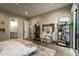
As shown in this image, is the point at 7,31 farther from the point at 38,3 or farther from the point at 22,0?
the point at 38,3

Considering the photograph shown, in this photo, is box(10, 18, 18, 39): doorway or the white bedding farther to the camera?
box(10, 18, 18, 39): doorway

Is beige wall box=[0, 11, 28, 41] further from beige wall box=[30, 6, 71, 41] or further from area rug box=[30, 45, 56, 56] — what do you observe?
area rug box=[30, 45, 56, 56]

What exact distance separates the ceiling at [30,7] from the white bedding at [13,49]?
546 millimetres

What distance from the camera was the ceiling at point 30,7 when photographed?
1931mm

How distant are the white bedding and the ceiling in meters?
0.55

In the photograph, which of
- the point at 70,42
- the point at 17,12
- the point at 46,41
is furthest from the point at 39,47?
the point at 17,12

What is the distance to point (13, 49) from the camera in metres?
1.92

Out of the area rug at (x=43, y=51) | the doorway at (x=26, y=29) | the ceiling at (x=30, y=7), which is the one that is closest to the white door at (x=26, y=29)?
the doorway at (x=26, y=29)

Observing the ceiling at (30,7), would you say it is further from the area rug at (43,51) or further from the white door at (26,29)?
the area rug at (43,51)

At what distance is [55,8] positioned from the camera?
6.43 ft

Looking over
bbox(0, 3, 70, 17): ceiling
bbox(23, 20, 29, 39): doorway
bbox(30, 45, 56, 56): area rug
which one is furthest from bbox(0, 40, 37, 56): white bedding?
bbox(0, 3, 70, 17): ceiling

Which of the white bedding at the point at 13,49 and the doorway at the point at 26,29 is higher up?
the doorway at the point at 26,29

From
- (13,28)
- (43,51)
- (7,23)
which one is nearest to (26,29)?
(13,28)

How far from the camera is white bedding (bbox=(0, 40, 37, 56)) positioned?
1.89 meters
